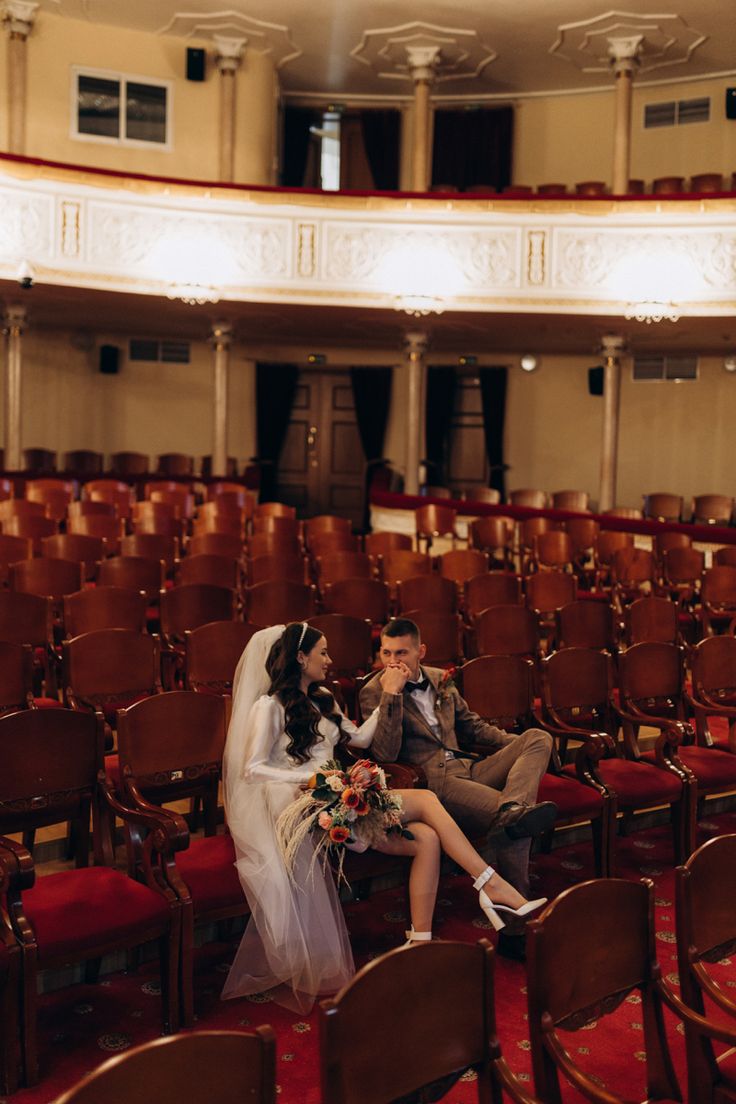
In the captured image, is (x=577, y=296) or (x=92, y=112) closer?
(x=577, y=296)

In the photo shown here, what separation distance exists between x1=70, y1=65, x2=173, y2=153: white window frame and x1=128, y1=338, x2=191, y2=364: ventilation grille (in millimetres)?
2730

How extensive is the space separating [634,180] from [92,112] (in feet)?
22.7

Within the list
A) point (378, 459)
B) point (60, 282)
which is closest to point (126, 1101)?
point (60, 282)

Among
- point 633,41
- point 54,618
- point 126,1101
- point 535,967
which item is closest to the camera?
point 126,1101

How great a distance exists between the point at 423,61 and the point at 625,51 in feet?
7.96

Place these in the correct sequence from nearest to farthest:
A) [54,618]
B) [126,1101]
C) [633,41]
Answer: [126,1101] < [54,618] < [633,41]

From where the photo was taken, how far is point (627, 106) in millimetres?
13297

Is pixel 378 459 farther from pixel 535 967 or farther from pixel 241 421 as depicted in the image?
pixel 535 967

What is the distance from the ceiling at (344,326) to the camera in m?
12.5

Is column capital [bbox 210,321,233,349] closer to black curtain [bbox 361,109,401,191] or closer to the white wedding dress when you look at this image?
black curtain [bbox 361,109,401,191]

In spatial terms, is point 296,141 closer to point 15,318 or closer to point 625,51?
point 625,51

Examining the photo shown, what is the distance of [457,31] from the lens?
1344cm

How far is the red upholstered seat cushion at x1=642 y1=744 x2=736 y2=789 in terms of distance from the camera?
448 centimetres

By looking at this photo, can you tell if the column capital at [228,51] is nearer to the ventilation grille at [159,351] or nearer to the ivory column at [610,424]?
the ventilation grille at [159,351]
